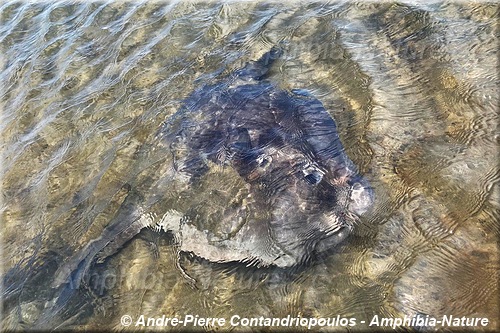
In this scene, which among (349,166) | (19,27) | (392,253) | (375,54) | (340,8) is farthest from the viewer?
(19,27)

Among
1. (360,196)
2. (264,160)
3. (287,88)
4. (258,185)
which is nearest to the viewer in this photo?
(360,196)

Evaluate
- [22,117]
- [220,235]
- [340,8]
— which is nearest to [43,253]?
[220,235]

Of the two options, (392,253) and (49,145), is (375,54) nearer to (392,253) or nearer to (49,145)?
(392,253)

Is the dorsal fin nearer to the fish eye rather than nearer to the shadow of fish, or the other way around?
the shadow of fish

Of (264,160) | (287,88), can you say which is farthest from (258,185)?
(287,88)

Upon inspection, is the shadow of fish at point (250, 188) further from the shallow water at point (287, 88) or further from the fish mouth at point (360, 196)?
the shallow water at point (287, 88)

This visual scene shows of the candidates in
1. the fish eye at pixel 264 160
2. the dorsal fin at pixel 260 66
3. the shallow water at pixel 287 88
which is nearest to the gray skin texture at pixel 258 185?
the fish eye at pixel 264 160

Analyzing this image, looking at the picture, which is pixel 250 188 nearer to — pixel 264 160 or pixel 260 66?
pixel 264 160

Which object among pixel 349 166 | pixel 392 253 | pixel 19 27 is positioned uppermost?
pixel 19 27
